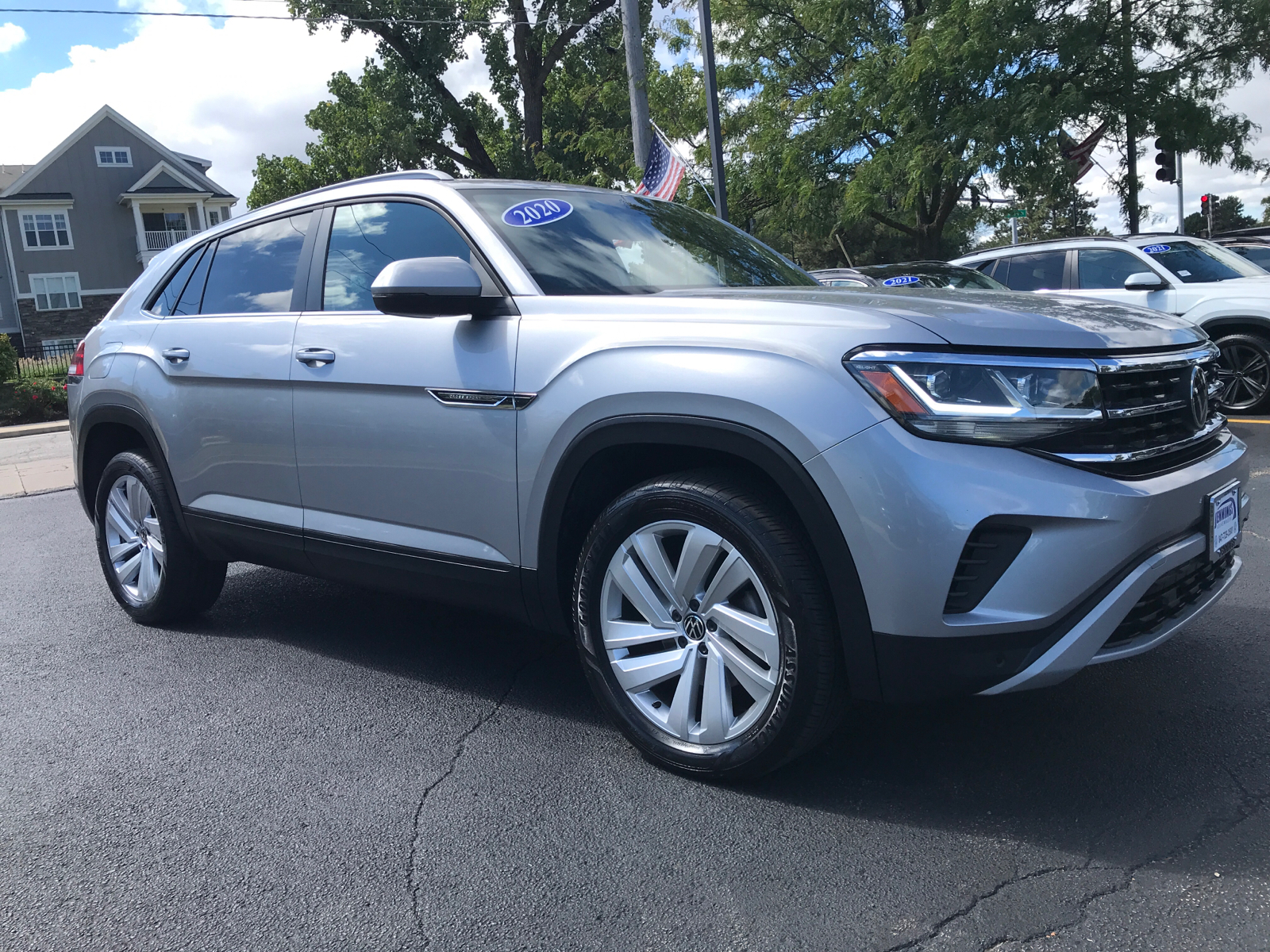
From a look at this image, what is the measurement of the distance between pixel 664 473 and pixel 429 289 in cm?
88

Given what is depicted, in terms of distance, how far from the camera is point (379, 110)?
28547mm

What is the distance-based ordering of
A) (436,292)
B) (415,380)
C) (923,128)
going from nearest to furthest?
(436,292) < (415,380) < (923,128)

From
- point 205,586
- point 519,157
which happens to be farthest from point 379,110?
point 205,586

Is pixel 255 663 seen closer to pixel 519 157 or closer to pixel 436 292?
pixel 436 292

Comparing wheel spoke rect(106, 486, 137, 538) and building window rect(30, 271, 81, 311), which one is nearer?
wheel spoke rect(106, 486, 137, 538)

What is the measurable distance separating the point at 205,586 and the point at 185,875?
2291 millimetres

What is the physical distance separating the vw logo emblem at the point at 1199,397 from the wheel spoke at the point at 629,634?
5.00ft

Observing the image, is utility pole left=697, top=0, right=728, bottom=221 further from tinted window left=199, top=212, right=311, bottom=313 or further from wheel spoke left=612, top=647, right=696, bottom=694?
wheel spoke left=612, top=647, right=696, bottom=694

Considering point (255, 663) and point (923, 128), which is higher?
point (923, 128)

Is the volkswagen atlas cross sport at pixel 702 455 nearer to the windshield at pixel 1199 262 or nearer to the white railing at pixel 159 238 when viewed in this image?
the windshield at pixel 1199 262

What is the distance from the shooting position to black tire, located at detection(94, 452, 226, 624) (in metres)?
4.48

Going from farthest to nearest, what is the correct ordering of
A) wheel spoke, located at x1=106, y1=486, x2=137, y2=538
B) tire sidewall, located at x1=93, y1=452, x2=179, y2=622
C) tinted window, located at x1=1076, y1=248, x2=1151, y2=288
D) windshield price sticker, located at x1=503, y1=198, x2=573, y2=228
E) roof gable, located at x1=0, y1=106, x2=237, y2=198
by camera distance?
roof gable, located at x1=0, y1=106, x2=237, y2=198
tinted window, located at x1=1076, y1=248, x2=1151, y2=288
wheel spoke, located at x1=106, y1=486, x2=137, y2=538
tire sidewall, located at x1=93, y1=452, x2=179, y2=622
windshield price sticker, located at x1=503, y1=198, x2=573, y2=228

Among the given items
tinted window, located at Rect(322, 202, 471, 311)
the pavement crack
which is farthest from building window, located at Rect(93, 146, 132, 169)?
the pavement crack

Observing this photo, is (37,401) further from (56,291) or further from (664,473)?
(56,291)
